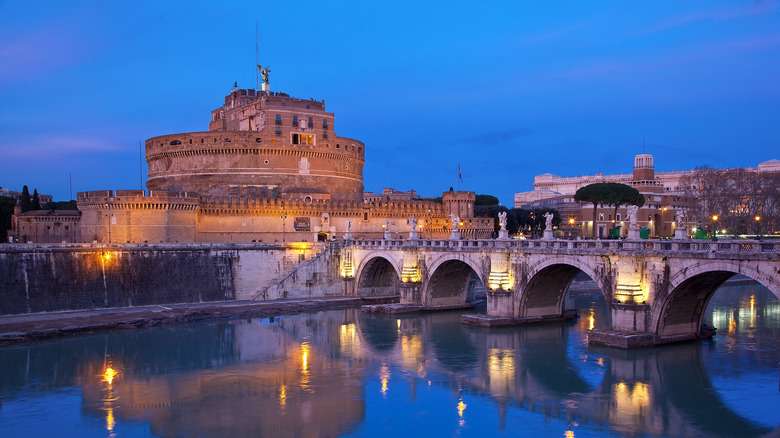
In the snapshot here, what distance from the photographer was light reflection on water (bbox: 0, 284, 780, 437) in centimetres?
1994

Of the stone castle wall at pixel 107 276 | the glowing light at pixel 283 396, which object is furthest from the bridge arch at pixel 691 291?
the stone castle wall at pixel 107 276

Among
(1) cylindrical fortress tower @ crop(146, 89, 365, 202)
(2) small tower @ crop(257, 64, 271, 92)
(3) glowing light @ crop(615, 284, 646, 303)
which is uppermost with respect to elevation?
(2) small tower @ crop(257, 64, 271, 92)

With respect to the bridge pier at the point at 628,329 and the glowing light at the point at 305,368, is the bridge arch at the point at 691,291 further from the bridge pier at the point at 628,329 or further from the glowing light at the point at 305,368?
the glowing light at the point at 305,368

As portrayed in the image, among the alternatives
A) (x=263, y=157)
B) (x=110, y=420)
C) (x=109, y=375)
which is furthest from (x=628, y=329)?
(x=263, y=157)

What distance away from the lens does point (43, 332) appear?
1265 inches

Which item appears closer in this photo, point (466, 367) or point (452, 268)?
point (466, 367)

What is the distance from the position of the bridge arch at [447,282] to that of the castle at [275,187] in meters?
11.1

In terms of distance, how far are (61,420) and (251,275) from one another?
1038 inches

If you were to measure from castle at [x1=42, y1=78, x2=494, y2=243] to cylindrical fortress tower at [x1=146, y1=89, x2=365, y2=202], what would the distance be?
0.29ft

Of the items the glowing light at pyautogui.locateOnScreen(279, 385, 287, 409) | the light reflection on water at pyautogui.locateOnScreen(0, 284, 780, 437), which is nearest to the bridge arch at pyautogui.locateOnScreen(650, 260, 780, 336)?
the light reflection on water at pyautogui.locateOnScreen(0, 284, 780, 437)

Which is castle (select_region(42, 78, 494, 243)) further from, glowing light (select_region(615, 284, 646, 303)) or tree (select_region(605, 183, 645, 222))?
glowing light (select_region(615, 284, 646, 303))

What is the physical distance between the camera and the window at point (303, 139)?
61750mm

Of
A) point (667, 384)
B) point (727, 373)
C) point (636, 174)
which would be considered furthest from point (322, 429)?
point (636, 174)

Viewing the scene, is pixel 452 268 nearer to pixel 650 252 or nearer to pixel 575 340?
pixel 575 340
